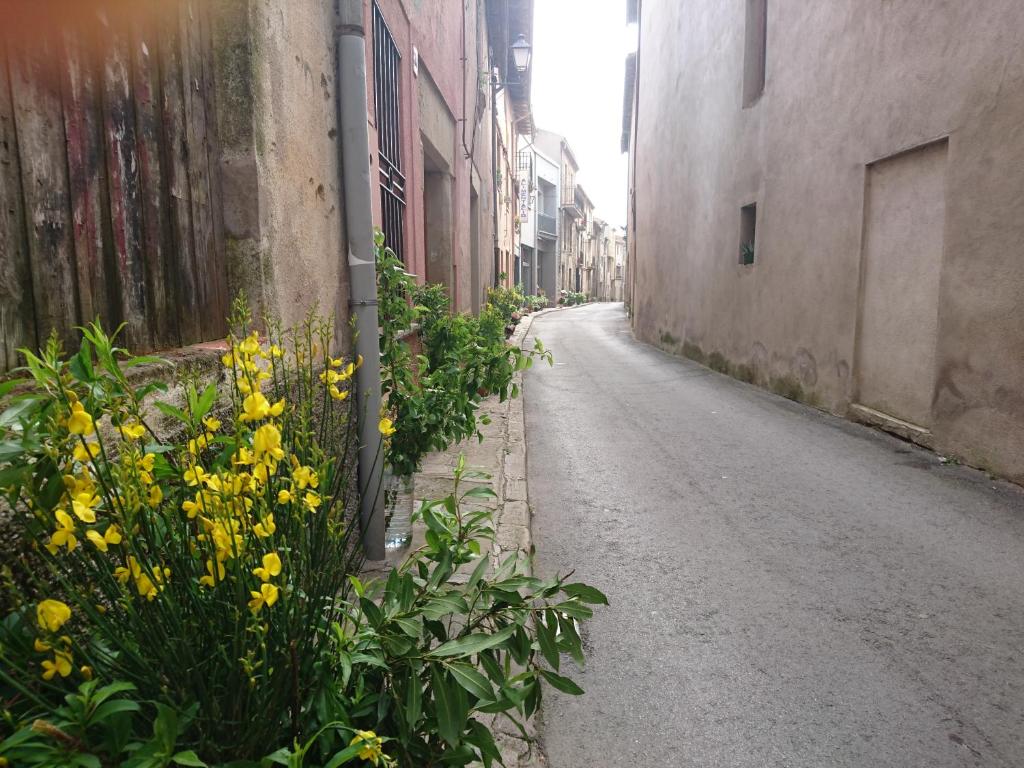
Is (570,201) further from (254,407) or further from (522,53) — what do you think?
(254,407)

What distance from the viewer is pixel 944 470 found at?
488 centimetres

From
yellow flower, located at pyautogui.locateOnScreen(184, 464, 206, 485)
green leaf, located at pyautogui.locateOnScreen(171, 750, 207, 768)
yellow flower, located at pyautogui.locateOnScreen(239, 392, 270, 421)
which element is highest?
yellow flower, located at pyautogui.locateOnScreen(239, 392, 270, 421)

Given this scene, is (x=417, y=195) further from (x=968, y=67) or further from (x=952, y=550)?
(x=952, y=550)

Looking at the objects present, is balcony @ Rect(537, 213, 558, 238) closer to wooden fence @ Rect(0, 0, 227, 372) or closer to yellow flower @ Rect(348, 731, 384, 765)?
wooden fence @ Rect(0, 0, 227, 372)

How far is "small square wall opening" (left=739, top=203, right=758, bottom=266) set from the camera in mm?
9406

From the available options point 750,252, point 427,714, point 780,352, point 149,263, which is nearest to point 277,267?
point 149,263

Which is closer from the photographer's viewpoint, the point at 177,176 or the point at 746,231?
the point at 177,176

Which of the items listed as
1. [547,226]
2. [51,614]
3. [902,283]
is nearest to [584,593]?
[51,614]

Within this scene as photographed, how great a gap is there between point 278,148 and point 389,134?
300cm

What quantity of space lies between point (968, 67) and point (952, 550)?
11.6 feet

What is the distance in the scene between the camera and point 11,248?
4.71ft

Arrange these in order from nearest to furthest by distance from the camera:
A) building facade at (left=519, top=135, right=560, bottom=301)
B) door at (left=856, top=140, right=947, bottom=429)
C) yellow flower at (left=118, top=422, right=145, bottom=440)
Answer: yellow flower at (left=118, top=422, right=145, bottom=440) → door at (left=856, top=140, right=947, bottom=429) → building facade at (left=519, top=135, right=560, bottom=301)

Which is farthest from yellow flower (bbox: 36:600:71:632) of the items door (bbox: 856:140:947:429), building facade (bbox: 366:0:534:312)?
door (bbox: 856:140:947:429)

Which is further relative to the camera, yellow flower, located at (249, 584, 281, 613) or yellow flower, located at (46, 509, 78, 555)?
yellow flower, located at (249, 584, 281, 613)
